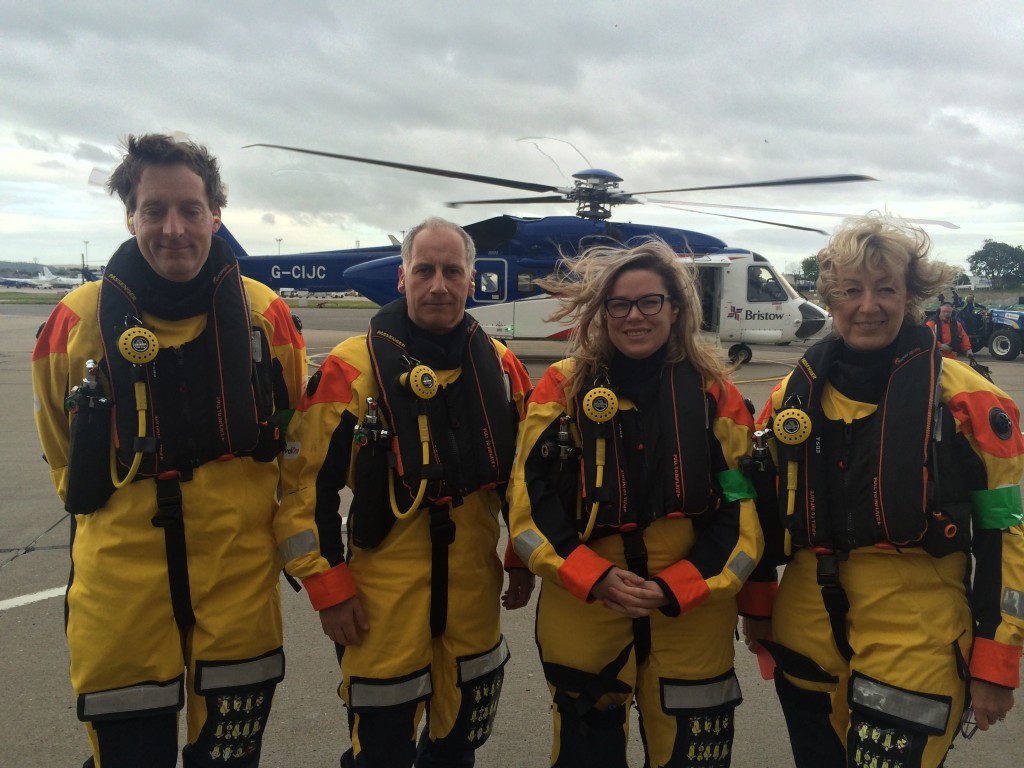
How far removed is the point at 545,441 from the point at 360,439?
562 mm

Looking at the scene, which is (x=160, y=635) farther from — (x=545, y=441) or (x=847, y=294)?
(x=847, y=294)

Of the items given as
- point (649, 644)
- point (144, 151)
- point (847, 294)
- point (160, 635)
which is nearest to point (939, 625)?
point (649, 644)

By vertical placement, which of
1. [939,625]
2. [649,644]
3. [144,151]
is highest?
[144,151]

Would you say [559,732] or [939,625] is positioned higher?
[939,625]

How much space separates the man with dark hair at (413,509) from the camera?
6.70 ft

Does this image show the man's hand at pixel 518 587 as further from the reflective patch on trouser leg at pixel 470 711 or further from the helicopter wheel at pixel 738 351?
the helicopter wheel at pixel 738 351

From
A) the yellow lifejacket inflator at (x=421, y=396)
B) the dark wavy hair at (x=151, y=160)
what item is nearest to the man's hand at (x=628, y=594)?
the yellow lifejacket inflator at (x=421, y=396)

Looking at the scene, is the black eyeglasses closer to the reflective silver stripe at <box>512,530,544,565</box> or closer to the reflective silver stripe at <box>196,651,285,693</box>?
the reflective silver stripe at <box>512,530,544,565</box>

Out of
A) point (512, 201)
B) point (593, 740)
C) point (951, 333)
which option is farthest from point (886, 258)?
point (951, 333)

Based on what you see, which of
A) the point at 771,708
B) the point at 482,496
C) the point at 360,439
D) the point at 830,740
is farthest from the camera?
the point at 771,708

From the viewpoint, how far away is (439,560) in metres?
2.09

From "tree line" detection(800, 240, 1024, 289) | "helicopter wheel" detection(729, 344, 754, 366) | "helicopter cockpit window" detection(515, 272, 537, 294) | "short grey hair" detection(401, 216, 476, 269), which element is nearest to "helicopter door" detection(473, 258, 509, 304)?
"helicopter cockpit window" detection(515, 272, 537, 294)

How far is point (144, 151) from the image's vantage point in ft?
6.63

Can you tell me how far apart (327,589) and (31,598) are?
2743 mm
